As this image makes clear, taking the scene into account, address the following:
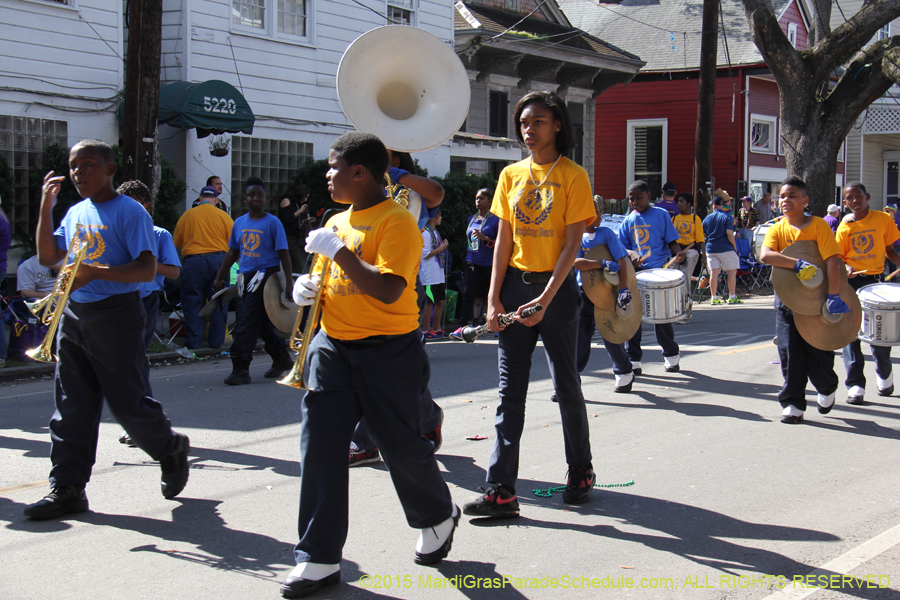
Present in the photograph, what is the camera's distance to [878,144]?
1417 inches

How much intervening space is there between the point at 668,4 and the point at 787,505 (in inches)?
1196

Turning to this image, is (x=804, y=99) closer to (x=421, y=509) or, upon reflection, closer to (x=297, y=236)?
(x=297, y=236)

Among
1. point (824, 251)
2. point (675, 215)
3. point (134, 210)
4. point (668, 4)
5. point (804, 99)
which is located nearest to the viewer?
point (134, 210)

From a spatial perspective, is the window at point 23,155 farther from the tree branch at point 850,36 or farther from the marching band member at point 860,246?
the tree branch at point 850,36

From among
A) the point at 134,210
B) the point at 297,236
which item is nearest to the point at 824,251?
the point at 134,210

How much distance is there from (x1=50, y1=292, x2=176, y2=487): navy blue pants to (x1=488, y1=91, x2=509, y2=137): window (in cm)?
1799

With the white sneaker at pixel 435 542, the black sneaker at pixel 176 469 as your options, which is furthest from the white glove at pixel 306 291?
the black sneaker at pixel 176 469

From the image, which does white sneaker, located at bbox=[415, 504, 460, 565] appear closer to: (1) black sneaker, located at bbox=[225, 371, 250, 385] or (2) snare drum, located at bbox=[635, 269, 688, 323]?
(2) snare drum, located at bbox=[635, 269, 688, 323]

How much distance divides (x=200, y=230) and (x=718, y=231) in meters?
10.2

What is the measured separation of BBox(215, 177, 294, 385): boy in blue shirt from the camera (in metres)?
8.30

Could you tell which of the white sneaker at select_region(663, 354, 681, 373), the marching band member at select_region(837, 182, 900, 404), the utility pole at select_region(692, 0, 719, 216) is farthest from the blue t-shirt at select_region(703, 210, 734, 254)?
the marching band member at select_region(837, 182, 900, 404)

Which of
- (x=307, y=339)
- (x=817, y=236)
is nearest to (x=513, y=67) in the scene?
(x=817, y=236)

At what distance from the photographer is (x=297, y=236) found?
13812mm

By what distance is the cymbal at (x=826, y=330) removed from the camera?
6.53 m
